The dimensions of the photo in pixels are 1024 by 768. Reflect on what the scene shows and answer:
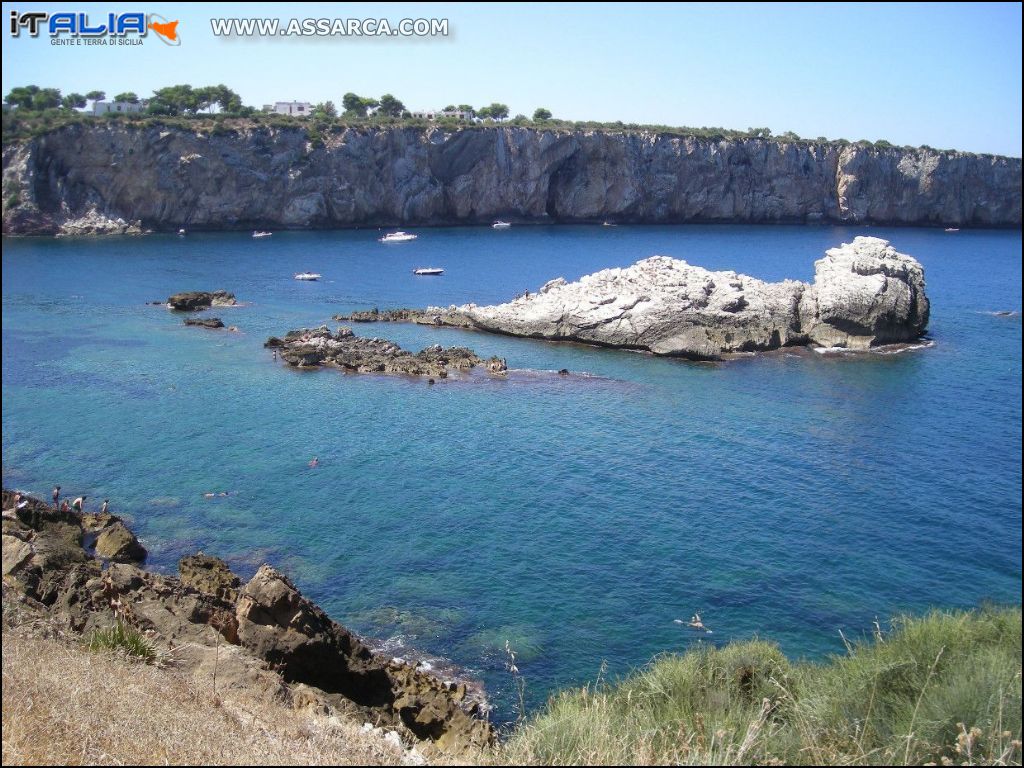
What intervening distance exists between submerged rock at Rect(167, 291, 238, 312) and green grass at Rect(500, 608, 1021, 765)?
2165 inches

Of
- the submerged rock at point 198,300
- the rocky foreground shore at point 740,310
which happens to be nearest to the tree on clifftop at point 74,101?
the submerged rock at point 198,300

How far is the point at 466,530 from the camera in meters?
25.5

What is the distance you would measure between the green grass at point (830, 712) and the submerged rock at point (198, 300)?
55.0m

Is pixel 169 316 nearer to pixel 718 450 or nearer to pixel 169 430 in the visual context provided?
pixel 169 430

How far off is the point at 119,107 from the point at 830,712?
122 metres

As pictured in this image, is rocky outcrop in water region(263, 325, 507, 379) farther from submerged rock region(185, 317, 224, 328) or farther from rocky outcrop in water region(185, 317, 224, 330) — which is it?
submerged rock region(185, 317, 224, 328)

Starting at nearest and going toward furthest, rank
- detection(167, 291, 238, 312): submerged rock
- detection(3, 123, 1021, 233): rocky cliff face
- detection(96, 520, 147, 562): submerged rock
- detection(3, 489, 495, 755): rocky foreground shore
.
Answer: detection(3, 489, 495, 755): rocky foreground shore
detection(96, 520, 147, 562): submerged rock
detection(167, 291, 238, 312): submerged rock
detection(3, 123, 1021, 233): rocky cliff face

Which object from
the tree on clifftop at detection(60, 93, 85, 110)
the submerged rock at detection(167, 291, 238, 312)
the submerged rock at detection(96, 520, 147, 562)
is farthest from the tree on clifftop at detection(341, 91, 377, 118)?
the submerged rock at detection(96, 520, 147, 562)

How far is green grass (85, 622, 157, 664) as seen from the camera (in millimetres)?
13828

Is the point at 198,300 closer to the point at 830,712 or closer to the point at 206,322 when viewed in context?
the point at 206,322

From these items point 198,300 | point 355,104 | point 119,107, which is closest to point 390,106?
point 355,104

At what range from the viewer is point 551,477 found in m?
29.8

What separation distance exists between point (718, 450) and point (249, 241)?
262 feet

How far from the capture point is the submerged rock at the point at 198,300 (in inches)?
2405
